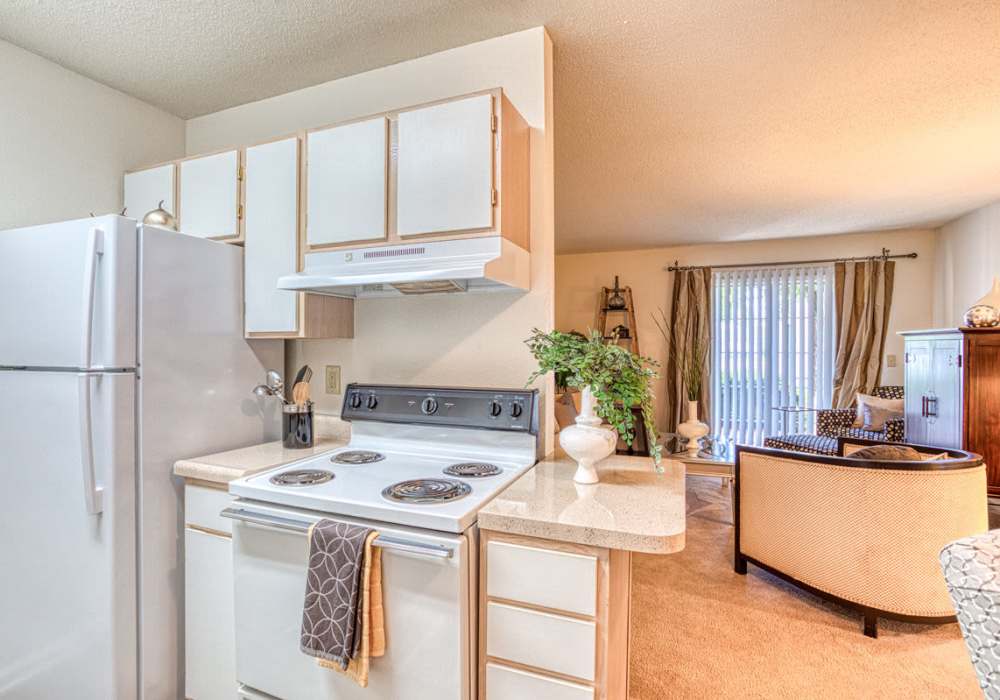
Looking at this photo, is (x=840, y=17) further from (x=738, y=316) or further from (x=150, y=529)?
(x=738, y=316)

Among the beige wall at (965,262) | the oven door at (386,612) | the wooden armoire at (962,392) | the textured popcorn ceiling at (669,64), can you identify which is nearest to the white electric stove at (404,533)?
the oven door at (386,612)

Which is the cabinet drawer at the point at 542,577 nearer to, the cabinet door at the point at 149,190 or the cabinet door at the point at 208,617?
the cabinet door at the point at 208,617

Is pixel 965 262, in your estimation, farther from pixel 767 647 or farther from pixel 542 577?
pixel 542 577

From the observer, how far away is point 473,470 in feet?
5.33

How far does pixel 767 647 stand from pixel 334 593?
1.99 meters

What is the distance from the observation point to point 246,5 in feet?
5.74

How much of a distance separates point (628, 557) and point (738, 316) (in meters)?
5.01

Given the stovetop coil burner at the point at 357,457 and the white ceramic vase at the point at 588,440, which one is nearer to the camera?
the white ceramic vase at the point at 588,440

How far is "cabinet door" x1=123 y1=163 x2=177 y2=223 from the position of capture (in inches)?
88.2

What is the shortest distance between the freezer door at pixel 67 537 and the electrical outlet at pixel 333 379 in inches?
30.9

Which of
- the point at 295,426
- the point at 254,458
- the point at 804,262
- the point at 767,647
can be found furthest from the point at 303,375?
the point at 804,262

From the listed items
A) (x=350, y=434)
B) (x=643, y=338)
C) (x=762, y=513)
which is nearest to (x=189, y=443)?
(x=350, y=434)

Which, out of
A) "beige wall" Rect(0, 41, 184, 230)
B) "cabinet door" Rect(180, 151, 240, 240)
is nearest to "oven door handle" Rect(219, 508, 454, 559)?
"cabinet door" Rect(180, 151, 240, 240)

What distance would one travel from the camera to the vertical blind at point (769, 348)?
533 centimetres
